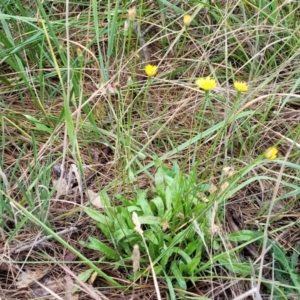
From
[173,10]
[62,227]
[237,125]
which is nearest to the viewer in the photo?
[62,227]

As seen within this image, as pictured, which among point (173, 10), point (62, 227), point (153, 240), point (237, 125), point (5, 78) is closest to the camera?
point (153, 240)

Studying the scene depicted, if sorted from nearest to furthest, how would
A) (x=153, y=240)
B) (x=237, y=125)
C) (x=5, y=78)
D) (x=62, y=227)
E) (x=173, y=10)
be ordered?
(x=153, y=240)
(x=62, y=227)
(x=237, y=125)
(x=5, y=78)
(x=173, y=10)

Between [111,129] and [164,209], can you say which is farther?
[111,129]

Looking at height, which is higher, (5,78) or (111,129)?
(5,78)

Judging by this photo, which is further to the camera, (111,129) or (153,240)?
(111,129)

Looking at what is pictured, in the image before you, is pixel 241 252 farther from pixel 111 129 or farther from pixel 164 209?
pixel 111 129

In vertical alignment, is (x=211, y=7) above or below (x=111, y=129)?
above

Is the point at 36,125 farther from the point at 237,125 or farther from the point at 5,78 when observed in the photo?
the point at 237,125

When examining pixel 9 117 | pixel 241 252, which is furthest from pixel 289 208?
pixel 9 117

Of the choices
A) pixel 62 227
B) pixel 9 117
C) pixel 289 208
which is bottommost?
pixel 289 208

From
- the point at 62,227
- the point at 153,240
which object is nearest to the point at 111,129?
the point at 62,227
